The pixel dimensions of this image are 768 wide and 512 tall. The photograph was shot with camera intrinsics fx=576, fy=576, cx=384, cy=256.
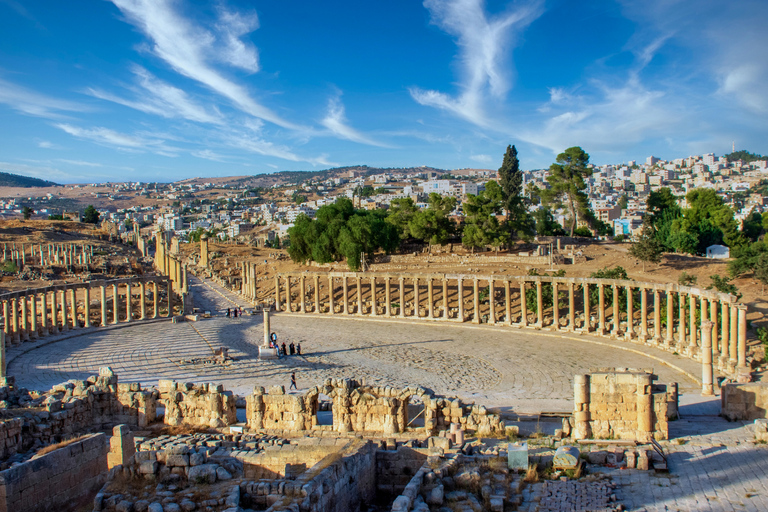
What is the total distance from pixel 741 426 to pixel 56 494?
16.8 m

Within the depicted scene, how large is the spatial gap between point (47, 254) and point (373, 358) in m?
63.0

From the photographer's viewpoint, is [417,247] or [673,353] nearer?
[673,353]

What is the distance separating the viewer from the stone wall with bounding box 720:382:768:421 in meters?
16.1

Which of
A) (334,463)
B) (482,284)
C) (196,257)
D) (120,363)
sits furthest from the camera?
(196,257)

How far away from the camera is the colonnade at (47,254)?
6569 cm

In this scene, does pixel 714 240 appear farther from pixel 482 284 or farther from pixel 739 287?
pixel 482 284

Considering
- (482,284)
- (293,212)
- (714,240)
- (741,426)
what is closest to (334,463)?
(741,426)

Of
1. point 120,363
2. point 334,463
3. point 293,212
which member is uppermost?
point 293,212

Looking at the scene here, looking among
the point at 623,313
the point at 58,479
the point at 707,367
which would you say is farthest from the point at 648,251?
the point at 58,479

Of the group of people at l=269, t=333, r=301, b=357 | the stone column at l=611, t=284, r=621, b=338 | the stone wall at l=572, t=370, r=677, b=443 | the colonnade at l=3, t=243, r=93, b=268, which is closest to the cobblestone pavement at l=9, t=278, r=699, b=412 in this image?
the group of people at l=269, t=333, r=301, b=357

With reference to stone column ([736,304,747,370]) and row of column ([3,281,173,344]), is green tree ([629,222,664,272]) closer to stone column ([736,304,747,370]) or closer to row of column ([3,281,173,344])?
stone column ([736,304,747,370])

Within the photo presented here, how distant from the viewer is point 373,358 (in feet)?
96.1

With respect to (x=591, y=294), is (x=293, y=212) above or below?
above

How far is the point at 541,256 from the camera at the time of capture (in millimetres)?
53219
